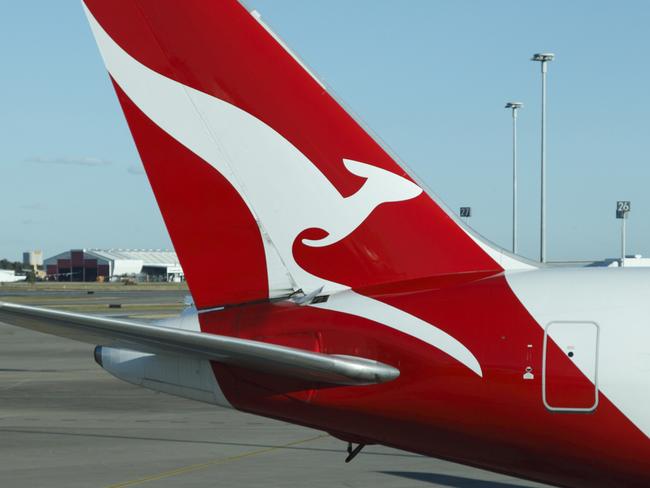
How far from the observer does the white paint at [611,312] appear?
8406mm

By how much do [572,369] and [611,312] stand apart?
1.89ft

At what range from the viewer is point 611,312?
339 inches

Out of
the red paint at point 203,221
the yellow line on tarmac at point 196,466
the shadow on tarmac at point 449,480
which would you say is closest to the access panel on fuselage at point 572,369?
the red paint at point 203,221

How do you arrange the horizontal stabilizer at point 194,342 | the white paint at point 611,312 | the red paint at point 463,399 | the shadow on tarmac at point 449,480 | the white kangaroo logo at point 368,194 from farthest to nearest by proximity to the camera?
the shadow on tarmac at point 449,480 < the white kangaroo logo at point 368,194 < the red paint at point 463,399 < the white paint at point 611,312 < the horizontal stabilizer at point 194,342

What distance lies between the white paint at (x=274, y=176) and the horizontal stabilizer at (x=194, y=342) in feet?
4.42

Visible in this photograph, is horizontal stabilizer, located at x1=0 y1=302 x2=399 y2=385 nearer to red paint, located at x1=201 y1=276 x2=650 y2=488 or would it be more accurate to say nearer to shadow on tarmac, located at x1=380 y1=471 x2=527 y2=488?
red paint, located at x1=201 y1=276 x2=650 y2=488

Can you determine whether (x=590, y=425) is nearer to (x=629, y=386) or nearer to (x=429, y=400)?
(x=629, y=386)

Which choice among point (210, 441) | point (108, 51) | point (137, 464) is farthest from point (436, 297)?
point (210, 441)

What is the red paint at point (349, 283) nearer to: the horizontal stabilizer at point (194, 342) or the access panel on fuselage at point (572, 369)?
the access panel on fuselage at point (572, 369)

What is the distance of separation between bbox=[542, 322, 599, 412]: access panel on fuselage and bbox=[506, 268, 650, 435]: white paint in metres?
0.05

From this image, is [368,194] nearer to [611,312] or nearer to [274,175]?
[274,175]

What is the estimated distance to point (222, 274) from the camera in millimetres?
10203

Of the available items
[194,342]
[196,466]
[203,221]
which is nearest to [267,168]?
[203,221]

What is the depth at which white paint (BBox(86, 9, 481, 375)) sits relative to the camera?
983cm
